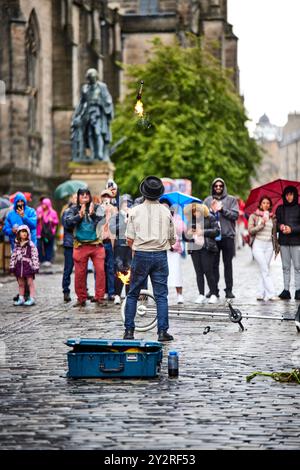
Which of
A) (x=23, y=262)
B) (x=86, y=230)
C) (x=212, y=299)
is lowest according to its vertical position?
(x=212, y=299)

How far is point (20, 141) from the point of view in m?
43.4

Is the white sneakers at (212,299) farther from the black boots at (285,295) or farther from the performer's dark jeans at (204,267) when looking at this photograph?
the black boots at (285,295)

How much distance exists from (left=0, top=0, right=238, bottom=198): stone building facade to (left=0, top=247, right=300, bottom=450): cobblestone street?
27.7 meters

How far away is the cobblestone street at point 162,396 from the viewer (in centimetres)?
780

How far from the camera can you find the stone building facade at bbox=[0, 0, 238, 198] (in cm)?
4253

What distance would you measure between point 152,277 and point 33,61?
3545 cm

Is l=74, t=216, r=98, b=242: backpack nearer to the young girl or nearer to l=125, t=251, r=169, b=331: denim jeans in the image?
the young girl

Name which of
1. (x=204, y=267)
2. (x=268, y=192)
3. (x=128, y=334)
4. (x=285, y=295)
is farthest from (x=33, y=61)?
(x=128, y=334)

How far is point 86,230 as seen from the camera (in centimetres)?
1898

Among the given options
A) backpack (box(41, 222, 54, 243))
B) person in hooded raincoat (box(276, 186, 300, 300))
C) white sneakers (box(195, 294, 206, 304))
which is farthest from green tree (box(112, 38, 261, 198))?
white sneakers (box(195, 294, 206, 304))

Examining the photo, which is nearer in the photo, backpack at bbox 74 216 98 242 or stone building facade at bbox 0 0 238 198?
backpack at bbox 74 216 98 242

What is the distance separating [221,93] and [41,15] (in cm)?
1072

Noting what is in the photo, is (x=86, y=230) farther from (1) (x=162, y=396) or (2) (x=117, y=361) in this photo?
(1) (x=162, y=396)

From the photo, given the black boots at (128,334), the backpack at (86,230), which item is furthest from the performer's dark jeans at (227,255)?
the black boots at (128,334)
